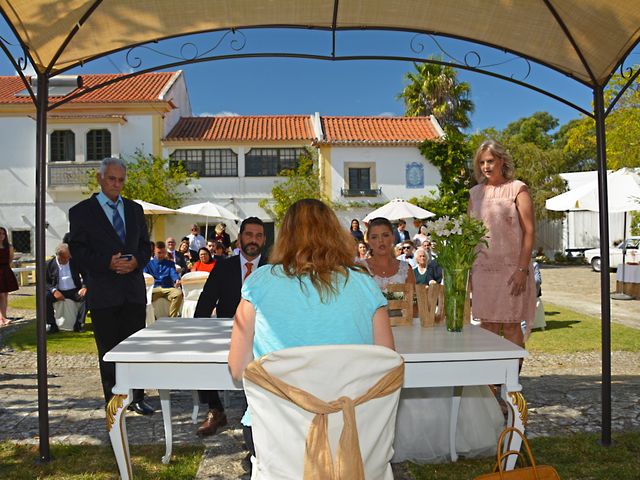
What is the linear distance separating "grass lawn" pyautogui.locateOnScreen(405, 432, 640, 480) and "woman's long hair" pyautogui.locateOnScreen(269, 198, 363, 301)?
199 cm

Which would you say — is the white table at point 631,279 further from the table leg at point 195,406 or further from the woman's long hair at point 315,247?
the woman's long hair at point 315,247

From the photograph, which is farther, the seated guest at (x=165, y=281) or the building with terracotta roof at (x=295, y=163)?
the building with terracotta roof at (x=295, y=163)

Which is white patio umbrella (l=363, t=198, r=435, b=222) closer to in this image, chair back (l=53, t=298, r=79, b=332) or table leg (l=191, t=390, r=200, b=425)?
chair back (l=53, t=298, r=79, b=332)

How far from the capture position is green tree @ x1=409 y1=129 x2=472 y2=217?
28828 mm

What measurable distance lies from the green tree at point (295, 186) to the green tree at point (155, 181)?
360 centimetres

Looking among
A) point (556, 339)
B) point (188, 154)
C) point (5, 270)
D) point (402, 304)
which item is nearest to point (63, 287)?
point (5, 270)

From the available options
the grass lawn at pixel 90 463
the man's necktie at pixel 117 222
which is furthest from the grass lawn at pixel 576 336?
the man's necktie at pixel 117 222

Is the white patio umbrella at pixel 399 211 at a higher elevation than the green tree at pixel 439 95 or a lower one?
lower

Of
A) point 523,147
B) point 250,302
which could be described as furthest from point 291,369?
point 523,147

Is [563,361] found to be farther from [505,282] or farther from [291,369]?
[291,369]

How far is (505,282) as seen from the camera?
4.74m

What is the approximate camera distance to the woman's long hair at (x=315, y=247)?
2.53 meters

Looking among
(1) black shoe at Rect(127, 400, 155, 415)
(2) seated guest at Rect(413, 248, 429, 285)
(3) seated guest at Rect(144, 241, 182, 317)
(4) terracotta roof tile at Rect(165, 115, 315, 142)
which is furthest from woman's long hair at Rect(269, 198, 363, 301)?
(4) terracotta roof tile at Rect(165, 115, 315, 142)

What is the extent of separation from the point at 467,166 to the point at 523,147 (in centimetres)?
630
